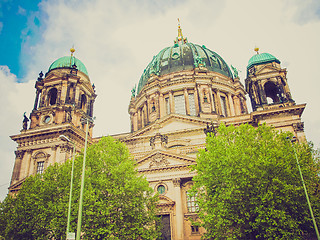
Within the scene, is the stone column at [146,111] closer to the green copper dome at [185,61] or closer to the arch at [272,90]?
the green copper dome at [185,61]

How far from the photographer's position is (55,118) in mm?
34000

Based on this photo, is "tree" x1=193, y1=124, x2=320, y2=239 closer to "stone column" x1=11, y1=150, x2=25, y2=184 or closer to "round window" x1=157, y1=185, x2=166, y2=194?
"round window" x1=157, y1=185, x2=166, y2=194

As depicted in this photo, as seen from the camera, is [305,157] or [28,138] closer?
[305,157]

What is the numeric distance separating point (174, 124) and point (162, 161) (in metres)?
10.3

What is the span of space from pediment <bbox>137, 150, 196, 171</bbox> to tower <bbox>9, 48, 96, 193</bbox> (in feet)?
31.9

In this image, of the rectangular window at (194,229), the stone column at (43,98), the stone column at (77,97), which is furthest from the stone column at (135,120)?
the rectangular window at (194,229)

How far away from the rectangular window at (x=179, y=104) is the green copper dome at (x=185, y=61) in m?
5.93

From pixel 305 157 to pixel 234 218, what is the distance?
6653 millimetres

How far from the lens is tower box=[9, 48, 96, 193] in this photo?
103 ft

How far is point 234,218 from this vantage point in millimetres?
16828

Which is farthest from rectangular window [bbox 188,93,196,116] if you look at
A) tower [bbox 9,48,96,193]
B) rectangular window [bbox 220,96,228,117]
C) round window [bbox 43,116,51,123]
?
round window [bbox 43,116,51,123]

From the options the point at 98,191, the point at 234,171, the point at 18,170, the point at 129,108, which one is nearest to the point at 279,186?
the point at 234,171

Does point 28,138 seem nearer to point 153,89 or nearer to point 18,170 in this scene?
point 18,170

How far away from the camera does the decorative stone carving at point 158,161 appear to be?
89.8 ft
